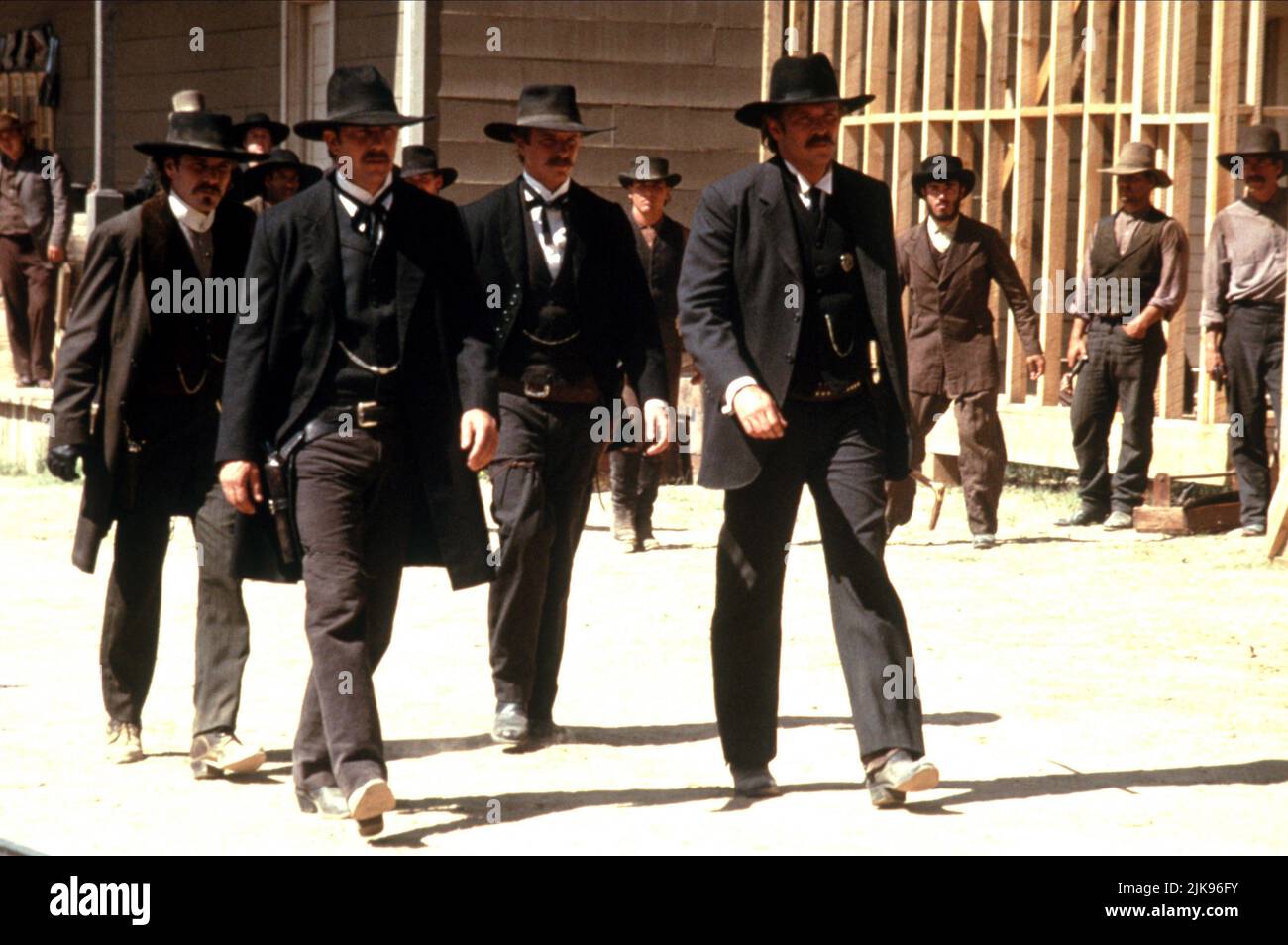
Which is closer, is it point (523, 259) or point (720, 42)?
point (523, 259)

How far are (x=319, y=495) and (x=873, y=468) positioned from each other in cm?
162

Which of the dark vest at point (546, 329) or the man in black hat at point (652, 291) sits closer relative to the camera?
the dark vest at point (546, 329)

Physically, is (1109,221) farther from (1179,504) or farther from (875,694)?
(875,694)

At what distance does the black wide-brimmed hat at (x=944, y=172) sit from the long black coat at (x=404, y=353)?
662 centimetres

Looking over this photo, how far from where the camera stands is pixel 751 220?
6.99m

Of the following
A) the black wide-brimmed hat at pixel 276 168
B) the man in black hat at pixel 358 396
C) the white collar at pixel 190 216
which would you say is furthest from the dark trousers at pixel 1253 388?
the man in black hat at pixel 358 396

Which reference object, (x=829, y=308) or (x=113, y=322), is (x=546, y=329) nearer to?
(x=829, y=308)

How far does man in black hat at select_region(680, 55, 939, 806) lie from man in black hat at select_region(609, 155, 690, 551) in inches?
227

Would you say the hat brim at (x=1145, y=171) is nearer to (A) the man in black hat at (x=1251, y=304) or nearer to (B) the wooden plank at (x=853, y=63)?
(A) the man in black hat at (x=1251, y=304)

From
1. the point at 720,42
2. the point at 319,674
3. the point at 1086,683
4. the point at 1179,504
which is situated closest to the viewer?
the point at 319,674

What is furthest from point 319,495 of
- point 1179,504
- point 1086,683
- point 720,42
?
point 720,42

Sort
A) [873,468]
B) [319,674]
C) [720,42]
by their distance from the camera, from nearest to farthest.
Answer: [319,674] < [873,468] < [720,42]

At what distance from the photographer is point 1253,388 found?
13.6m

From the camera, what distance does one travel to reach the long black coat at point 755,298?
22.6ft
